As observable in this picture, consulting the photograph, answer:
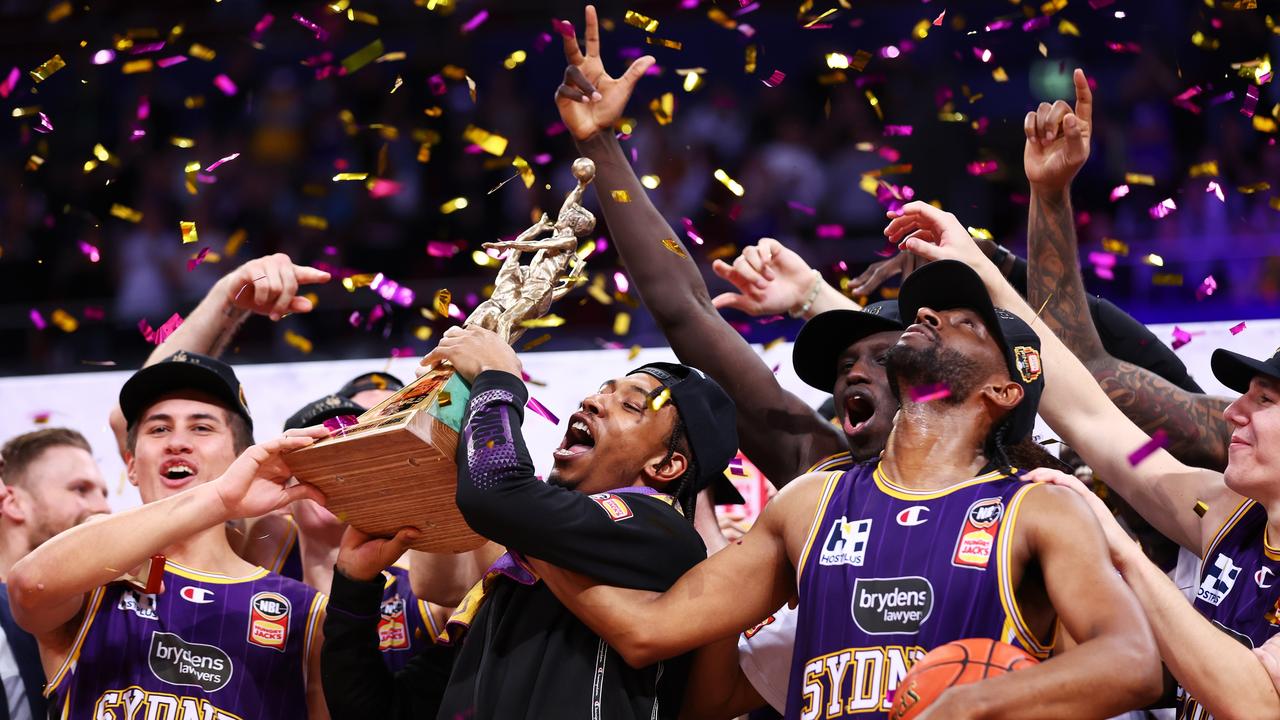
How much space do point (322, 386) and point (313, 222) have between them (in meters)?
3.52

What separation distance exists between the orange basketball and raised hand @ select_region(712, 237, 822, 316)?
1876 mm

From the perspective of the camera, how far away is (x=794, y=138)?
8539mm

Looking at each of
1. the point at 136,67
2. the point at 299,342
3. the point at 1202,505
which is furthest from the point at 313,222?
the point at 1202,505

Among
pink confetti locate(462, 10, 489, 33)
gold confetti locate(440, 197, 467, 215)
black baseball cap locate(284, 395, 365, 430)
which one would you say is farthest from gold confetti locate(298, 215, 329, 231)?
black baseball cap locate(284, 395, 365, 430)

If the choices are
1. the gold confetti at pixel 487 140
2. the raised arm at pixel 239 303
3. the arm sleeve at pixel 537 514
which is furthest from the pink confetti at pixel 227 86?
the arm sleeve at pixel 537 514

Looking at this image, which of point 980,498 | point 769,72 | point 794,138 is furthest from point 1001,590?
point 769,72

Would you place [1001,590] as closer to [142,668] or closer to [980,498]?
[980,498]

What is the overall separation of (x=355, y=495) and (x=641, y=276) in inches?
45.2

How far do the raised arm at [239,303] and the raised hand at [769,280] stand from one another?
1227 millimetres

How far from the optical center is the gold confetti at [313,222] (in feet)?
28.2

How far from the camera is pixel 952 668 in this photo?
99.1 inches

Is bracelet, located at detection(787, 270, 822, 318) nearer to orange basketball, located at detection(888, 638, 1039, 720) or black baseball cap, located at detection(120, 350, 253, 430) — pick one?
black baseball cap, located at detection(120, 350, 253, 430)

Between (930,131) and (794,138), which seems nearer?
(930,131)

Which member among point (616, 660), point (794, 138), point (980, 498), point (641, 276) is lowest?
point (794, 138)
